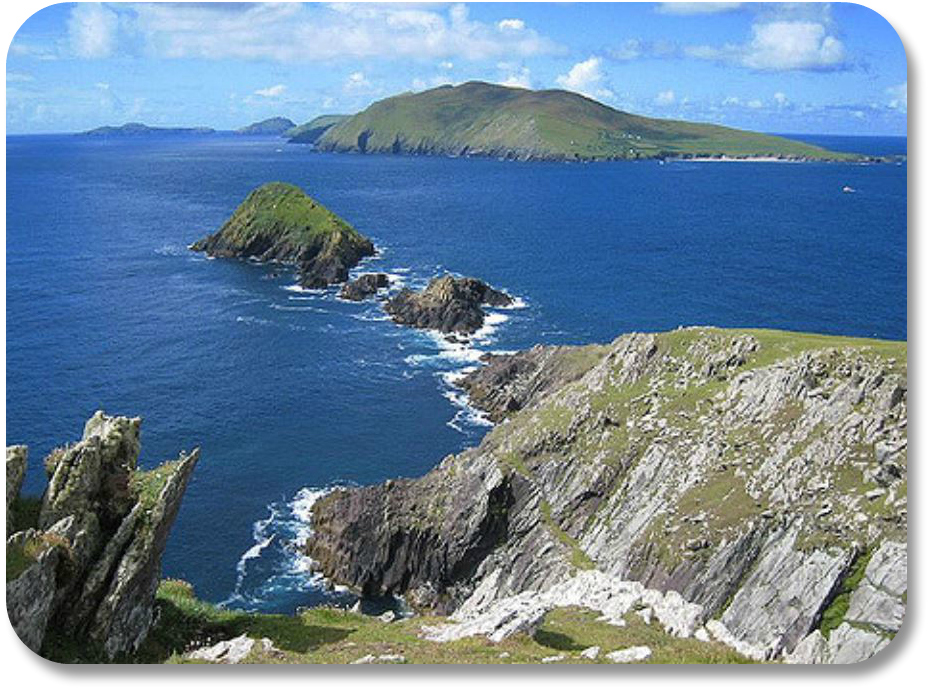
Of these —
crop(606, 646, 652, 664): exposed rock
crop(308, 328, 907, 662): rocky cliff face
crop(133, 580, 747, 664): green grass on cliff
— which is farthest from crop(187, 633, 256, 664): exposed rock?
crop(606, 646, 652, 664): exposed rock

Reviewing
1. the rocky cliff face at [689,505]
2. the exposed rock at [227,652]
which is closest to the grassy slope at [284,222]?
the rocky cliff face at [689,505]

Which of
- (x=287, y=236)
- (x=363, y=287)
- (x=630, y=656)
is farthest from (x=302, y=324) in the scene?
(x=630, y=656)

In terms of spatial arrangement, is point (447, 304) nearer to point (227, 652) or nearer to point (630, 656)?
point (227, 652)

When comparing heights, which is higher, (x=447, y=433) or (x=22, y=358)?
(x=22, y=358)

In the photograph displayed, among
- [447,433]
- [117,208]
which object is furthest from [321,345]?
[117,208]

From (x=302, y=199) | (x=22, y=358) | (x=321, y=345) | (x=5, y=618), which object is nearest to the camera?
(x=5, y=618)

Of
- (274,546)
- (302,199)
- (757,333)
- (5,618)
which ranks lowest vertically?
(274,546)

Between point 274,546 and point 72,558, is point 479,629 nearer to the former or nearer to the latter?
point 72,558
